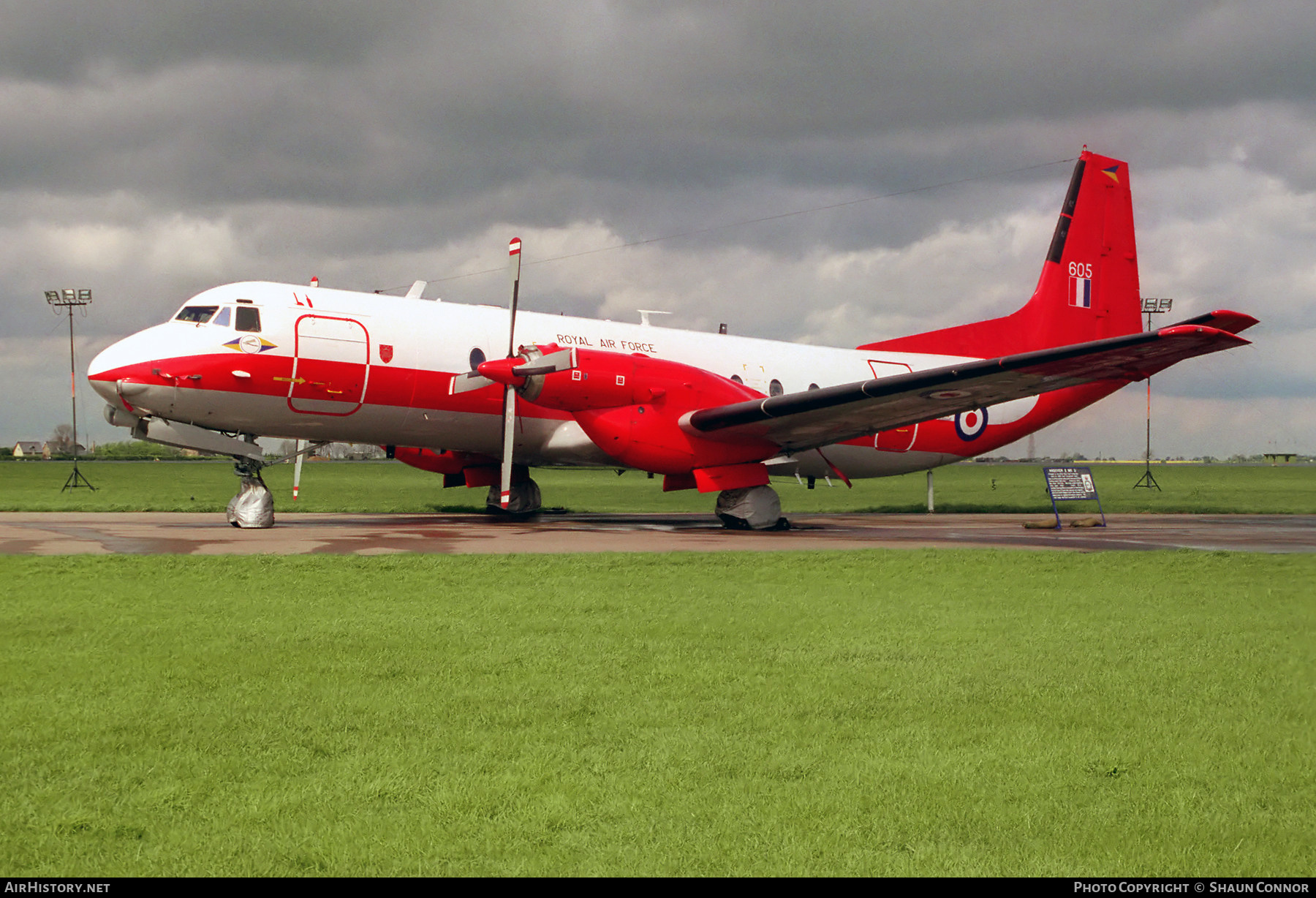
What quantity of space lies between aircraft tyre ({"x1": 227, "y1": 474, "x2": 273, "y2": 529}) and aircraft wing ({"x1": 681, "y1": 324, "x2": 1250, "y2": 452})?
8.06m

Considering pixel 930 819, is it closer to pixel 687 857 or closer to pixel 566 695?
pixel 687 857

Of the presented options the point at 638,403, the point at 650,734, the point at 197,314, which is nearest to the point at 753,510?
the point at 638,403

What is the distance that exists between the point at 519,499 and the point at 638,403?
652cm

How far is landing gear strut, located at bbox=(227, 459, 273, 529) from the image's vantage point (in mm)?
18953

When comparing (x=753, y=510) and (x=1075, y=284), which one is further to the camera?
(x=1075, y=284)

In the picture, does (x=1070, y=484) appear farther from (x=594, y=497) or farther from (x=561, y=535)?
(x=594, y=497)

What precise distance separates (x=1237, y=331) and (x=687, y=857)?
52.2 feet

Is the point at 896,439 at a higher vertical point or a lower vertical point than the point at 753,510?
higher

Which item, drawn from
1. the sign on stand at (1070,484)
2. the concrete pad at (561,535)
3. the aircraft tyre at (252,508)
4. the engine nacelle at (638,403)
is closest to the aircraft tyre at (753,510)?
the concrete pad at (561,535)

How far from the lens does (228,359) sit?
18.3 meters

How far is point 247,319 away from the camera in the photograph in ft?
60.8

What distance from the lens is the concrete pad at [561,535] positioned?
50.4 ft

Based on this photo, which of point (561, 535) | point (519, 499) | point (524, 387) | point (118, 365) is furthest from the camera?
point (519, 499)

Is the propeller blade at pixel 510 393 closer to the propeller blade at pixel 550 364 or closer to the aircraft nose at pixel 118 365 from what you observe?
the propeller blade at pixel 550 364
